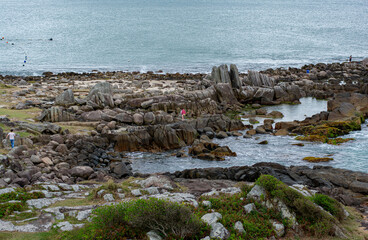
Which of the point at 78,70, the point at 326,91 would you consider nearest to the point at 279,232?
the point at 326,91

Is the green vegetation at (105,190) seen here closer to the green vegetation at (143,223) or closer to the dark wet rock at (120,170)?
the green vegetation at (143,223)

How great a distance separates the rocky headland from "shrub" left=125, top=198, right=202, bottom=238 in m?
3.04

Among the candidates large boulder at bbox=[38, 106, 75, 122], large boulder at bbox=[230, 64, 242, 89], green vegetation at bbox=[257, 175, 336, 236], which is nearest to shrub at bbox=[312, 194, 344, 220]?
green vegetation at bbox=[257, 175, 336, 236]

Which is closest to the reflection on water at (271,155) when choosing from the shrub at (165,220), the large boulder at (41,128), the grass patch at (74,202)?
the large boulder at (41,128)

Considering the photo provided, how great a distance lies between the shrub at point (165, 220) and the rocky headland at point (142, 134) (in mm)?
3045

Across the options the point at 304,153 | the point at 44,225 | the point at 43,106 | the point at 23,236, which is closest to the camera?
the point at 23,236

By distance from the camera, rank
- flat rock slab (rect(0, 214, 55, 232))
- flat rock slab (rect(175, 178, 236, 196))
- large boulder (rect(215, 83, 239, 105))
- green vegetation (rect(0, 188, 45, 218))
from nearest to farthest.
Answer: flat rock slab (rect(0, 214, 55, 232)) → green vegetation (rect(0, 188, 45, 218)) → flat rock slab (rect(175, 178, 236, 196)) → large boulder (rect(215, 83, 239, 105))

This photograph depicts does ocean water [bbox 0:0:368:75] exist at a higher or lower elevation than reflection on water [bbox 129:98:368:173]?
higher

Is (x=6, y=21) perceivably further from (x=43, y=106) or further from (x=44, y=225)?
(x=44, y=225)

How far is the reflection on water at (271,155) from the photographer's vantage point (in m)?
32.7

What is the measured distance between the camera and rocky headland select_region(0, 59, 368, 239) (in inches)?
775

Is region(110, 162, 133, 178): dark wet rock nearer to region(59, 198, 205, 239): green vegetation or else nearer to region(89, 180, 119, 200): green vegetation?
region(89, 180, 119, 200): green vegetation

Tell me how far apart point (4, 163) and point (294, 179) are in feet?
69.3

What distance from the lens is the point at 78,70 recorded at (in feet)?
295
